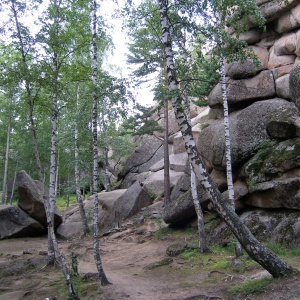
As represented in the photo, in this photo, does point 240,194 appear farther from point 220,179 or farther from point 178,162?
point 178,162

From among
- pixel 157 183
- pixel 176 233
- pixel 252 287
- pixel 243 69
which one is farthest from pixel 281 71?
pixel 252 287

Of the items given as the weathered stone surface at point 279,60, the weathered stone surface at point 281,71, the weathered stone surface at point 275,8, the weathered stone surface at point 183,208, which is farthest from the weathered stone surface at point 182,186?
the weathered stone surface at point 275,8

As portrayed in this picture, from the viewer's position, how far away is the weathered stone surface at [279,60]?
16.1 metres

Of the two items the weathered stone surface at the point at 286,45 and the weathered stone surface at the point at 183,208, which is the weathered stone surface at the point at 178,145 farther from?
the weathered stone surface at the point at 286,45

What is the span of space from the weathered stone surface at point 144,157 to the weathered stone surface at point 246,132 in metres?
15.0

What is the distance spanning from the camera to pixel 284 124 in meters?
12.6

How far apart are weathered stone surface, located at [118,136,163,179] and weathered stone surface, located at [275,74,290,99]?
16076 millimetres

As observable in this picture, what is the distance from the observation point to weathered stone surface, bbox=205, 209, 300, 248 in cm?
1069

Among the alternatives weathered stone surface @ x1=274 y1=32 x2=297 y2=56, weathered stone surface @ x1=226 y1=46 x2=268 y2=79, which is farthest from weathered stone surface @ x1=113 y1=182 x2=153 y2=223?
weathered stone surface @ x1=274 y1=32 x2=297 y2=56

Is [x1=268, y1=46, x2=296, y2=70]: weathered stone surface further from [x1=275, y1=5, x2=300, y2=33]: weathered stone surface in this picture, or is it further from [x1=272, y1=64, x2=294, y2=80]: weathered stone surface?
[x1=275, y1=5, x2=300, y2=33]: weathered stone surface

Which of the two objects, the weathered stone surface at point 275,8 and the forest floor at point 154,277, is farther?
the weathered stone surface at point 275,8

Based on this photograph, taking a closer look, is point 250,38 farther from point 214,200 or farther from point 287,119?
point 214,200

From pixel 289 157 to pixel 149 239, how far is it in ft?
28.0

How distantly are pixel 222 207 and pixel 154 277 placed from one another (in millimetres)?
4886
